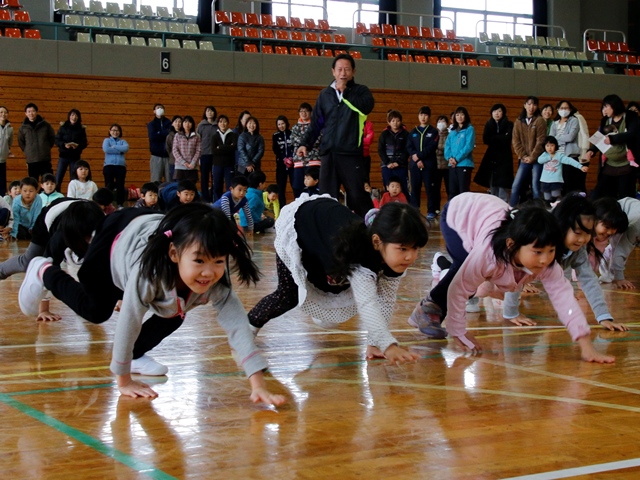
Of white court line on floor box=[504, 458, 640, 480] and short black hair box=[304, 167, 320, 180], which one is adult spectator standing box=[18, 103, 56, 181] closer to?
short black hair box=[304, 167, 320, 180]

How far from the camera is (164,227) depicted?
2523mm

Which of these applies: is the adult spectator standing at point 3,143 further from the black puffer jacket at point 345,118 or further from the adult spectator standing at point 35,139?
the black puffer jacket at point 345,118

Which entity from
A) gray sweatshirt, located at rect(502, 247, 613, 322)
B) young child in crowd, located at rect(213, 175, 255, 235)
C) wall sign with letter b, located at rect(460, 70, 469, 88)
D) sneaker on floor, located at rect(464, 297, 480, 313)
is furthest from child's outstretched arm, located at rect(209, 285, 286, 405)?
wall sign with letter b, located at rect(460, 70, 469, 88)

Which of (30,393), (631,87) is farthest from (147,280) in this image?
(631,87)

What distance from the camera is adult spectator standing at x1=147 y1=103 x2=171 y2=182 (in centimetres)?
1320

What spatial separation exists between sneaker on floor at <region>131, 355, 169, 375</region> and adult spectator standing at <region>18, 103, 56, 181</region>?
9.42 meters

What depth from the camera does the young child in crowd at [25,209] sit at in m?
8.97

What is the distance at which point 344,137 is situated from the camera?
21.6 feet

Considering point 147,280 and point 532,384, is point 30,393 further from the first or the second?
point 532,384

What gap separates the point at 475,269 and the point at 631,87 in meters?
16.5

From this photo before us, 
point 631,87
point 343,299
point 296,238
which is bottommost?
point 343,299

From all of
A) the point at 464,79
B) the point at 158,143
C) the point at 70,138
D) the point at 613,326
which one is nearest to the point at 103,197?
the point at 613,326

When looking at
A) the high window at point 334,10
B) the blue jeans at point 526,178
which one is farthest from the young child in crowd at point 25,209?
the high window at point 334,10

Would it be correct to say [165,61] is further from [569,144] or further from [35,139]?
[569,144]
